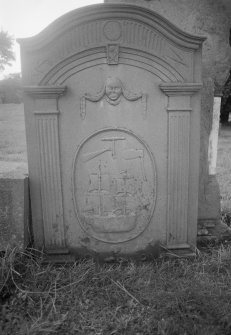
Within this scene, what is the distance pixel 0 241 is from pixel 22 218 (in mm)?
261

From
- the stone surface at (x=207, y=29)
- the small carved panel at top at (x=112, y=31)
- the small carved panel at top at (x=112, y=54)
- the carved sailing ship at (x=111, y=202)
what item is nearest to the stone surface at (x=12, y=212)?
the carved sailing ship at (x=111, y=202)

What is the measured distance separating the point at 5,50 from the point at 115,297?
1405 inches

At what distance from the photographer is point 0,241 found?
2611mm

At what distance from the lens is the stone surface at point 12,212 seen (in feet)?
8.48

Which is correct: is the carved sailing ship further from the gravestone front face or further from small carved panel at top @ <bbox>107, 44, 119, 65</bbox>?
small carved panel at top @ <bbox>107, 44, 119, 65</bbox>

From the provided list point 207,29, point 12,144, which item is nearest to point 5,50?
point 12,144

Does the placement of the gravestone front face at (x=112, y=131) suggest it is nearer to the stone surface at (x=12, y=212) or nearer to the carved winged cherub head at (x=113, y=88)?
the carved winged cherub head at (x=113, y=88)

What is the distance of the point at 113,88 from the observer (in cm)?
258

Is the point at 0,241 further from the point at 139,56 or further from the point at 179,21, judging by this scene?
the point at 179,21

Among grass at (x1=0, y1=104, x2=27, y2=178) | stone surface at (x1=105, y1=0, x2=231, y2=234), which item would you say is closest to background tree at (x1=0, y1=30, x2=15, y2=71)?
grass at (x1=0, y1=104, x2=27, y2=178)

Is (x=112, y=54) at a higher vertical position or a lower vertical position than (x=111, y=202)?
higher

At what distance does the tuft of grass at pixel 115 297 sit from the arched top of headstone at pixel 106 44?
157 cm

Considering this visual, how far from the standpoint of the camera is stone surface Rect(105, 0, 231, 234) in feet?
9.59

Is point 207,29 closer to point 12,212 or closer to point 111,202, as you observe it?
point 111,202
